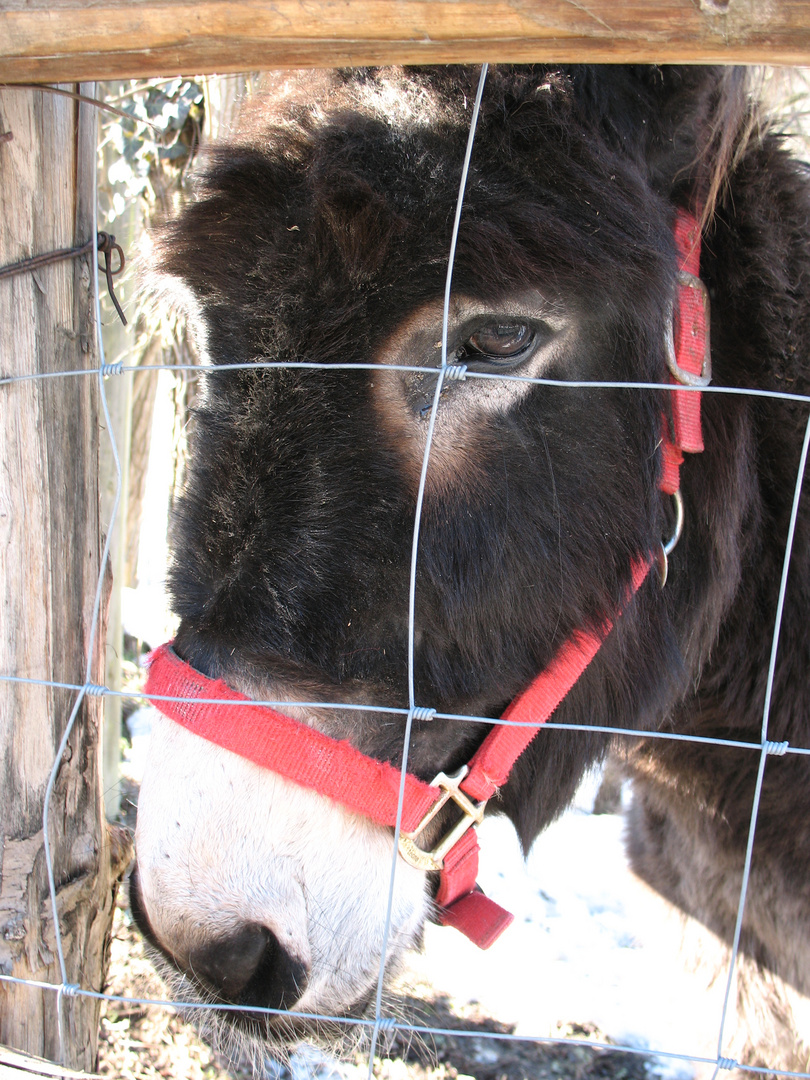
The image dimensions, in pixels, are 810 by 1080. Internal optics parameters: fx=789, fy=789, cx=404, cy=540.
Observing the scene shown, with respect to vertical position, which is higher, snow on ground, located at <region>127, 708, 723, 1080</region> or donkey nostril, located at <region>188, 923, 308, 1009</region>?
donkey nostril, located at <region>188, 923, 308, 1009</region>

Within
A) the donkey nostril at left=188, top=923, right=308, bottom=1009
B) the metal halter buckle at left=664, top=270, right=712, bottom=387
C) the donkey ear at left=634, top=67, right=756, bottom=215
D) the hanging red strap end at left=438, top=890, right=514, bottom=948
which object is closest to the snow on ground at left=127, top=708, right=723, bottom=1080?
the hanging red strap end at left=438, top=890, right=514, bottom=948

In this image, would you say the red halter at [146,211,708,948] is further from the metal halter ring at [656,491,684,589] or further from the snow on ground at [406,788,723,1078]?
the snow on ground at [406,788,723,1078]

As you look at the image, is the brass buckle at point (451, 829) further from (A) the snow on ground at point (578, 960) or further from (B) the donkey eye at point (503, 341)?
(A) the snow on ground at point (578, 960)

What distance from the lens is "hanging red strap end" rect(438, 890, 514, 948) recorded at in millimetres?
1444

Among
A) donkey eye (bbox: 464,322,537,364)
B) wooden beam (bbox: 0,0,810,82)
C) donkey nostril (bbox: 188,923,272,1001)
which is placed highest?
wooden beam (bbox: 0,0,810,82)

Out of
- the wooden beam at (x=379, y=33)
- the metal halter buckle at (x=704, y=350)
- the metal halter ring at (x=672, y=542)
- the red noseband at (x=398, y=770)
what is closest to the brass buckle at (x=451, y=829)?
the red noseband at (x=398, y=770)

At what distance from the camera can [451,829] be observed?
139 cm

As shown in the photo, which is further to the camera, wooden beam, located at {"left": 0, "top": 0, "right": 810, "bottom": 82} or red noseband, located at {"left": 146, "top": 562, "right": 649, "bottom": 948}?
red noseband, located at {"left": 146, "top": 562, "right": 649, "bottom": 948}

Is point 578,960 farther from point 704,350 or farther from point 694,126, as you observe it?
point 694,126

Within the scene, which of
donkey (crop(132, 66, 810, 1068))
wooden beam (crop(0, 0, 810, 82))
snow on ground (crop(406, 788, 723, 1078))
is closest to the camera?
wooden beam (crop(0, 0, 810, 82))

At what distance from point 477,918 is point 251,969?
1.47ft

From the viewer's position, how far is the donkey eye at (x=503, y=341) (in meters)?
1.25

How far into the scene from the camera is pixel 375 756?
129 cm

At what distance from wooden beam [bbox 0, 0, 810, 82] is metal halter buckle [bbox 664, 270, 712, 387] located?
1.58ft
